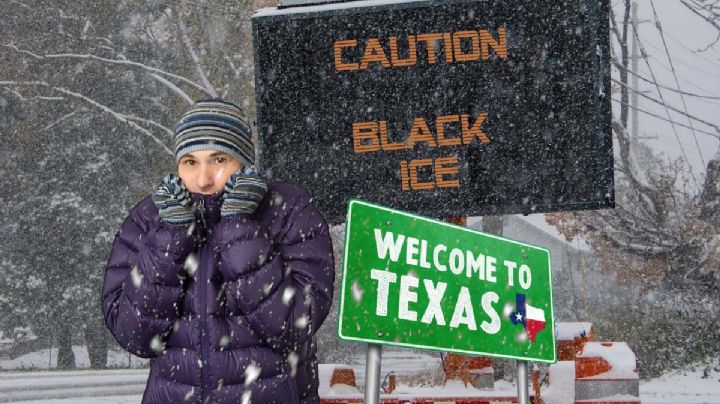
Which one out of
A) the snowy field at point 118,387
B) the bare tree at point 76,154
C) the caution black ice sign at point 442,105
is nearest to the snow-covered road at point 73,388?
the snowy field at point 118,387

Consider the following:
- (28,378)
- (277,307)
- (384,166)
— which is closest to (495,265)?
(277,307)

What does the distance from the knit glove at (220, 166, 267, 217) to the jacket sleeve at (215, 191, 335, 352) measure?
29 millimetres

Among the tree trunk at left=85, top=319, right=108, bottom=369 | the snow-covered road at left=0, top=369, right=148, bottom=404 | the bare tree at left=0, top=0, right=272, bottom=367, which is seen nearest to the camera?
the snow-covered road at left=0, top=369, right=148, bottom=404

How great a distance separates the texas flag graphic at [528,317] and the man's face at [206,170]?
115 centimetres

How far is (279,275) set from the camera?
2.72 metres

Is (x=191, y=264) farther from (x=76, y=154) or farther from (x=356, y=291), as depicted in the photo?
(x=76, y=154)

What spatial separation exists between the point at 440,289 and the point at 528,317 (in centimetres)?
56

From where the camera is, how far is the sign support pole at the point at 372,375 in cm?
271

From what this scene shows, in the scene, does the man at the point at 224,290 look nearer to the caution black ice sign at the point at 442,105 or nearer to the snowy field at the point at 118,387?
the caution black ice sign at the point at 442,105

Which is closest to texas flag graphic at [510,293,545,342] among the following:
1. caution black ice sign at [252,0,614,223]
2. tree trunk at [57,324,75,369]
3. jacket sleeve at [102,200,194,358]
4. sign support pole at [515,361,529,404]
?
sign support pole at [515,361,529,404]

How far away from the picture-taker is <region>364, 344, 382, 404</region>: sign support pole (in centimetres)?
271

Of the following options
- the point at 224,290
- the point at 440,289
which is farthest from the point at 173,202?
the point at 440,289

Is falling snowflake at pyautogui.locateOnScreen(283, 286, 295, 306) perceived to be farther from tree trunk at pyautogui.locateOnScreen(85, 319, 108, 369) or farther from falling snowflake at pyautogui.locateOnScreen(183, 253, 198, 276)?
tree trunk at pyautogui.locateOnScreen(85, 319, 108, 369)

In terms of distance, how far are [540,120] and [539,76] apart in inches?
12.2
